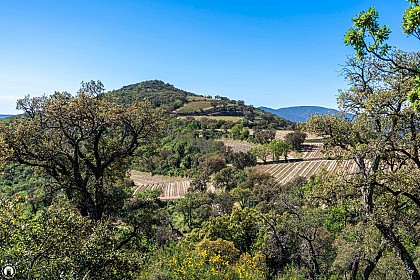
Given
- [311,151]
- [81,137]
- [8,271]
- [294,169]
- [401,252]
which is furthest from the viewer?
[311,151]

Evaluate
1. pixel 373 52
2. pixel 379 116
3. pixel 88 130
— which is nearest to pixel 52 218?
pixel 88 130

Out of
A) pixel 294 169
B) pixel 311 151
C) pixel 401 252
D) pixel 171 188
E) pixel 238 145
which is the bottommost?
pixel 171 188

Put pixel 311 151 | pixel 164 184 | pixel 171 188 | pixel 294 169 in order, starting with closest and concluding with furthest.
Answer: pixel 171 188 → pixel 294 169 → pixel 164 184 → pixel 311 151

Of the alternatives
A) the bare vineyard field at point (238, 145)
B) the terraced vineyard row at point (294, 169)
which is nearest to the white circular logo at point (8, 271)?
the terraced vineyard row at point (294, 169)

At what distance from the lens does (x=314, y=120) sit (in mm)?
10961

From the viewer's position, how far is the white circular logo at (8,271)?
540 centimetres

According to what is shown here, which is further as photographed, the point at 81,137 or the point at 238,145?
the point at 238,145

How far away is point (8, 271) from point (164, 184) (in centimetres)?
7866

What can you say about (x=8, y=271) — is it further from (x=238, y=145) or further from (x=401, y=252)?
(x=238, y=145)

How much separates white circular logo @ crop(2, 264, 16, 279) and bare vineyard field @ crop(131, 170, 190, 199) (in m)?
66.1

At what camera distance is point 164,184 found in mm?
82875

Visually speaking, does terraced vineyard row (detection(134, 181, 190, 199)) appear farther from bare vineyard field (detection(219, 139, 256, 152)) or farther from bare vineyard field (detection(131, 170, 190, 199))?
bare vineyard field (detection(219, 139, 256, 152))

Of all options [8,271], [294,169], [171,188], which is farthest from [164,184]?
[8,271]

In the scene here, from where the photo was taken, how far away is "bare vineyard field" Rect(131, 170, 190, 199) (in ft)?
242
